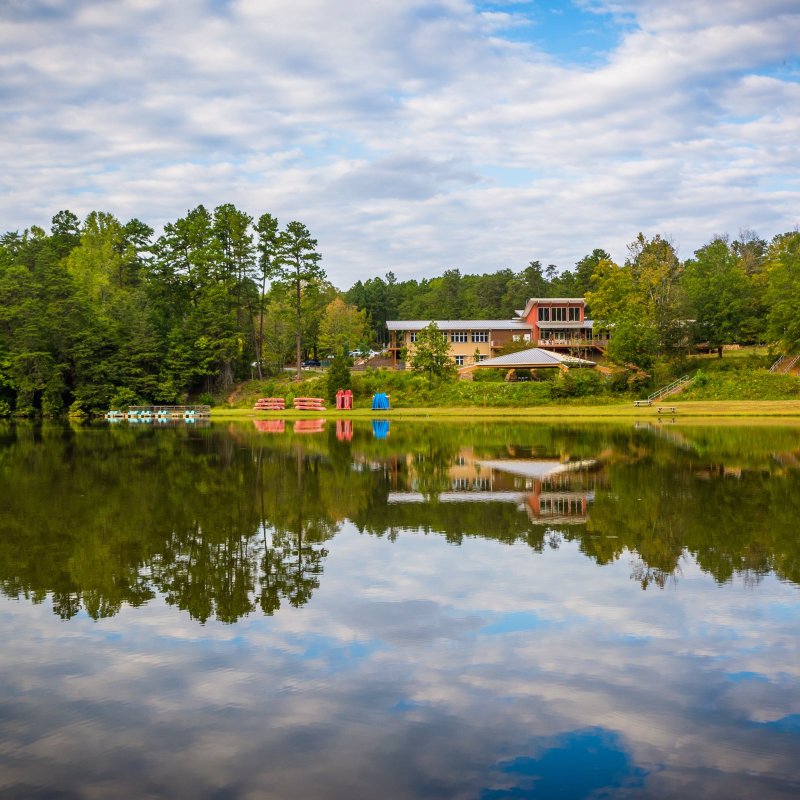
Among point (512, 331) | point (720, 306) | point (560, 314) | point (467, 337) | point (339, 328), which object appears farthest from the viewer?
point (339, 328)

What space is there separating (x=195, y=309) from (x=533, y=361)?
32483mm

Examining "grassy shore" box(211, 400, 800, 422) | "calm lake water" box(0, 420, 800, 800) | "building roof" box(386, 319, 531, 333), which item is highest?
"building roof" box(386, 319, 531, 333)

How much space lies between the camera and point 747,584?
41.9ft

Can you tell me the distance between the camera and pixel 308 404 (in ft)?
221

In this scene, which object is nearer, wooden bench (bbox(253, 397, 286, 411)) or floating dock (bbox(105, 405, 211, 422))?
floating dock (bbox(105, 405, 211, 422))

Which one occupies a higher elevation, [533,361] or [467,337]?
[467,337]

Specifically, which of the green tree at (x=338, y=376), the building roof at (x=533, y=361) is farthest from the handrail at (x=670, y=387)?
the green tree at (x=338, y=376)

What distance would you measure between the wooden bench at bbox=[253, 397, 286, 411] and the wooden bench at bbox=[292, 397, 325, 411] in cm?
151

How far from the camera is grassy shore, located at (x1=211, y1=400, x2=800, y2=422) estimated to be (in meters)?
53.2

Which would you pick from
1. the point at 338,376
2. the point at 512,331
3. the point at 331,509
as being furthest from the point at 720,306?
the point at 331,509

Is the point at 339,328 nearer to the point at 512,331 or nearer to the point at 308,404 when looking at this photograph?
the point at 512,331

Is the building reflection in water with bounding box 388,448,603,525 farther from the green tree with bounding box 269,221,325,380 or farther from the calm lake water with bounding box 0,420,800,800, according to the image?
the green tree with bounding box 269,221,325,380

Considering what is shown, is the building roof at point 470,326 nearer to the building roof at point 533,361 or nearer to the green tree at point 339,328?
the green tree at point 339,328

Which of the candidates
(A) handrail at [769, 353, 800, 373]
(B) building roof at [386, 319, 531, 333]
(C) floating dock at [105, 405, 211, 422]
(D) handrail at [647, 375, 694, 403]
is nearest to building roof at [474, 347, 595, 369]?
(D) handrail at [647, 375, 694, 403]
